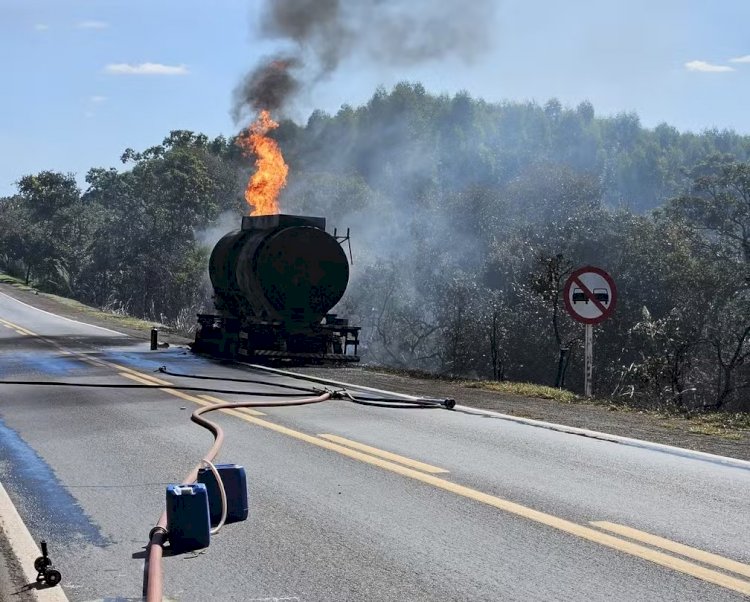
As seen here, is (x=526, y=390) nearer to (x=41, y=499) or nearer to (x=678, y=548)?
(x=41, y=499)

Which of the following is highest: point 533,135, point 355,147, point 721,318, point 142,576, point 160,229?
point 533,135

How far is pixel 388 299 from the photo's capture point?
41.2 meters

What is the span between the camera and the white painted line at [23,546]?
4.75 m

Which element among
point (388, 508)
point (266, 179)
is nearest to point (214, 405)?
point (388, 508)

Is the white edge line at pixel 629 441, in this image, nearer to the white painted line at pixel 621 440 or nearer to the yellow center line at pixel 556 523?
the white painted line at pixel 621 440

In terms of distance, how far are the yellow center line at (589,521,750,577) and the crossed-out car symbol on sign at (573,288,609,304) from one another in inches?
327

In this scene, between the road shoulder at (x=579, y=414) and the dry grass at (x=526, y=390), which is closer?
the road shoulder at (x=579, y=414)

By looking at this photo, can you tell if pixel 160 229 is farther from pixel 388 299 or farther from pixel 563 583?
pixel 563 583

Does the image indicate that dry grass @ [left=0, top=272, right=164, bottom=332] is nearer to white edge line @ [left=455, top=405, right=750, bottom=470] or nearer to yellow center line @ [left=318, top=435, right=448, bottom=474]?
white edge line @ [left=455, top=405, right=750, bottom=470]

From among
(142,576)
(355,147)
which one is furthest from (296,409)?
(355,147)

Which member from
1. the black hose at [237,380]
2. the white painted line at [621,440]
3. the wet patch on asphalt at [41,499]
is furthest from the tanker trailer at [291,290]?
the wet patch on asphalt at [41,499]

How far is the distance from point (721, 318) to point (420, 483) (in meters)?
28.0

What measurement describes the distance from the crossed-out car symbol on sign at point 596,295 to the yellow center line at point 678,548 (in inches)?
327

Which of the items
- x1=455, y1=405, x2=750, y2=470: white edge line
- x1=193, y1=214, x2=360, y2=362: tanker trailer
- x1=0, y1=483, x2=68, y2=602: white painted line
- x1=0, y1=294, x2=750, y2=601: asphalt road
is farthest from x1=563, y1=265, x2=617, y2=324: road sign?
x1=0, y1=483, x2=68, y2=602: white painted line
